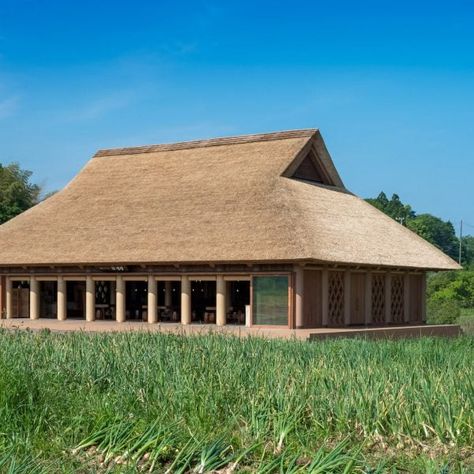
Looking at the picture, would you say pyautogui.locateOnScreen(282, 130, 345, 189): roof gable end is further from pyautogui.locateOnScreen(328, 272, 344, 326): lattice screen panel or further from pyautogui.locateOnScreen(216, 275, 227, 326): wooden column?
pyautogui.locateOnScreen(216, 275, 227, 326): wooden column

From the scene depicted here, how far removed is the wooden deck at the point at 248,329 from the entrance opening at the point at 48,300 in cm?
222

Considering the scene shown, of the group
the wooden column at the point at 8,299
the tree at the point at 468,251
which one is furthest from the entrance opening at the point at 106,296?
the tree at the point at 468,251

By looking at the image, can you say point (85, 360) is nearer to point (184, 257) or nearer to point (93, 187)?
point (184, 257)

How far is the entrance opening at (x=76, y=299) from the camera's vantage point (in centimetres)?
3306

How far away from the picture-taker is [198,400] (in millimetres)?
10195

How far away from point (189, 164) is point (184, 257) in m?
7.01

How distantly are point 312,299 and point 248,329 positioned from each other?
7.02ft

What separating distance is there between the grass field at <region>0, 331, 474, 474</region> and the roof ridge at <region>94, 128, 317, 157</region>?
61.5ft

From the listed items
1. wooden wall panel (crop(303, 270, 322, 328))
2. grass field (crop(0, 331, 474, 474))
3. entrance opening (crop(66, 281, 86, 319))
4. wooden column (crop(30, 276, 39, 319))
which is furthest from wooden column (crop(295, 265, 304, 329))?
grass field (crop(0, 331, 474, 474))

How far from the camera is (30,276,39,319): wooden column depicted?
97.2 feet

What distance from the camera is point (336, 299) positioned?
26406mm

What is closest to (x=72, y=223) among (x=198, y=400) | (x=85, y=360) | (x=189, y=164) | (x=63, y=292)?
(x=63, y=292)

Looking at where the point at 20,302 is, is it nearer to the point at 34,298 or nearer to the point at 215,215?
the point at 34,298

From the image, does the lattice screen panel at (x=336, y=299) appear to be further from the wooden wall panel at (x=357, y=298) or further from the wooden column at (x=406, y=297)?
the wooden column at (x=406, y=297)
